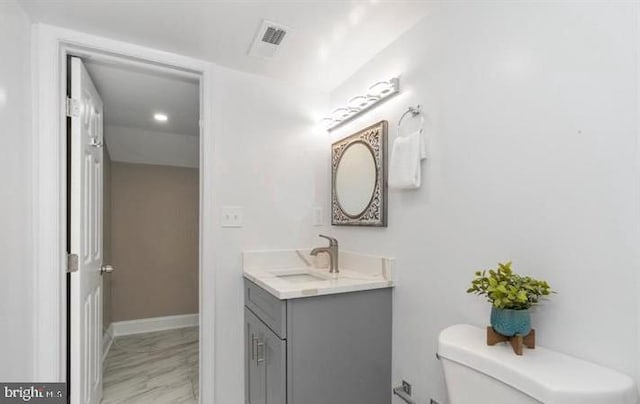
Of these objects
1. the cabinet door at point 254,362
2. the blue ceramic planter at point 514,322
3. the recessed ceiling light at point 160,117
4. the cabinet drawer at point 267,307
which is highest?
the recessed ceiling light at point 160,117

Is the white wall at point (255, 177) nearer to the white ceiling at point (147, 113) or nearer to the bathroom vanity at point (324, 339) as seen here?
the bathroom vanity at point (324, 339)

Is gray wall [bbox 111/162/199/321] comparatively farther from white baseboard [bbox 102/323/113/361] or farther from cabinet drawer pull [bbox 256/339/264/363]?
cabinet drawer pull [bbox 256/339/264/363]

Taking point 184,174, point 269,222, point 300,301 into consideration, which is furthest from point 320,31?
point 184,174

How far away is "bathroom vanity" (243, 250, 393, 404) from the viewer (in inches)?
54.1

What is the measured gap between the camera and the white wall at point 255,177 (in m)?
1.85

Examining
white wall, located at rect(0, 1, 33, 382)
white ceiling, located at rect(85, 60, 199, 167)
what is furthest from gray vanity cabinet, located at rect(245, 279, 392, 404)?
white ceiling, located at rect(85, 60, 199, 167)

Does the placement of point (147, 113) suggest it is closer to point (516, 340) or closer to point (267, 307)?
point (267, 307)

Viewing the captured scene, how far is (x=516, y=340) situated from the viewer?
89 cm

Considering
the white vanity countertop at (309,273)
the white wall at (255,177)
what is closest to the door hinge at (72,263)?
the white wall at (255,177)

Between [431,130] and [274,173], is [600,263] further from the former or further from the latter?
[274,173]

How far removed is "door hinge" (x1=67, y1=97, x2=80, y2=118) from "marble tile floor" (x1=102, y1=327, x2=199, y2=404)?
1.79m

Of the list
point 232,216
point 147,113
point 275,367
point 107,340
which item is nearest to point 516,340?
point 275,367

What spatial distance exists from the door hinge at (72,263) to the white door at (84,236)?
0.01 m

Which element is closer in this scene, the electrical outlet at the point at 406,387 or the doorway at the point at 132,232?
the electrical outlet at the point at 406,387
